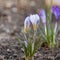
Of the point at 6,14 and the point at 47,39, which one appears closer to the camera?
the point at 47,39

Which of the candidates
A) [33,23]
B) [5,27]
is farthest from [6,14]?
[33,23]

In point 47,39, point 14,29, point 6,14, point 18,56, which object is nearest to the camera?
point 18,56

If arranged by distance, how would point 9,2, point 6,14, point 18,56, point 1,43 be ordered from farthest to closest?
point 9,2 < point 6,14 < point 1,43 < point 18,56

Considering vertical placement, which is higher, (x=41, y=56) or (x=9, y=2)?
(x=9, y=2)

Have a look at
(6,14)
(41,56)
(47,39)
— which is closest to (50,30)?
(47,39)

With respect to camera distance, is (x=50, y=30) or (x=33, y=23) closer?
(x=33, y=23)

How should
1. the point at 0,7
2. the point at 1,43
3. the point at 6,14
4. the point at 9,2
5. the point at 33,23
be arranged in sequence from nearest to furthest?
the point at 33,23 < the point at 1,43 < the point at 6,14 < the point at 0,7 < the point at 9,2

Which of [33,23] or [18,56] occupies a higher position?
[33,23]

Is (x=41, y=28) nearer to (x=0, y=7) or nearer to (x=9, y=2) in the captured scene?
(x=0, y=7)

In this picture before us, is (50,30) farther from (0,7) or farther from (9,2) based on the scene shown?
(9,2)
